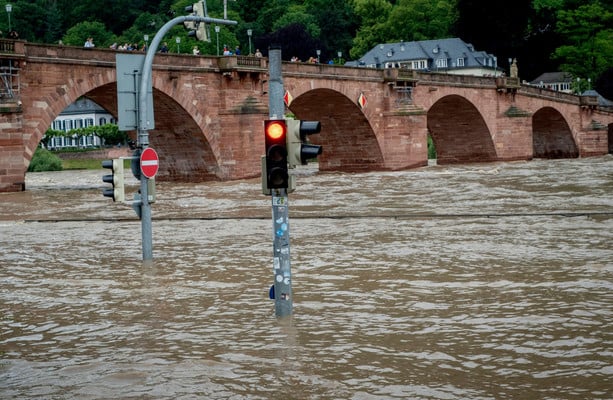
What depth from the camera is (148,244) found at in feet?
47.8

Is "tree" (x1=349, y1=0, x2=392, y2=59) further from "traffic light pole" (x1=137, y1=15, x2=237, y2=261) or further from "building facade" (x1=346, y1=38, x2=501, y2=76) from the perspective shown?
"traffic light pole" (x1=137, y1=15, x2=237, y2=261)

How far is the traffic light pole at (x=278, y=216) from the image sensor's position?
948 centimetres

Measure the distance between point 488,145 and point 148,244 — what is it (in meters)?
45.2


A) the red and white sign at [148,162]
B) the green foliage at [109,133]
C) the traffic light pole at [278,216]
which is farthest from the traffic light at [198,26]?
the green foliage at [109,133]

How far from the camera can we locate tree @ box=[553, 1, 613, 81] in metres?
85.5

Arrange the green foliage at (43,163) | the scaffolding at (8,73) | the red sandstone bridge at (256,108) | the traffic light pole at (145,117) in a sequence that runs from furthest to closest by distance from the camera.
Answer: the green foliage at (43,163) → the red sandstone bridge at (256,108) → the scaffolding at (8,73) → the traffic light pole at (145,117)

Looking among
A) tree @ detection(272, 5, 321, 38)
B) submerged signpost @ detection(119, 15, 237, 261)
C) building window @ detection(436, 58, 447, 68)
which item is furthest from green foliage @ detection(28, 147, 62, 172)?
submerged signpost @ detection(119, 15, 237, 261)

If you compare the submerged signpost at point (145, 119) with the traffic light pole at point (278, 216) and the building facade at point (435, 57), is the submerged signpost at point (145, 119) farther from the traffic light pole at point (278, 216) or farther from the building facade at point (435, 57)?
the building facade at point (435, 57)

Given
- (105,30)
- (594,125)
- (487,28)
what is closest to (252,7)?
(105,30)

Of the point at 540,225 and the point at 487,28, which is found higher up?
the point at 487,28

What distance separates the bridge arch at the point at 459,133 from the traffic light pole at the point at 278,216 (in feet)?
155

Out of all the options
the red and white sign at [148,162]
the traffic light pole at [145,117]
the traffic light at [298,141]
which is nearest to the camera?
the traffic light at [298,141]

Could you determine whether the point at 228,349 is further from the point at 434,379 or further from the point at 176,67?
the point at 176,67

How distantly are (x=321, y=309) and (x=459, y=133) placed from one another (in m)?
49.3
